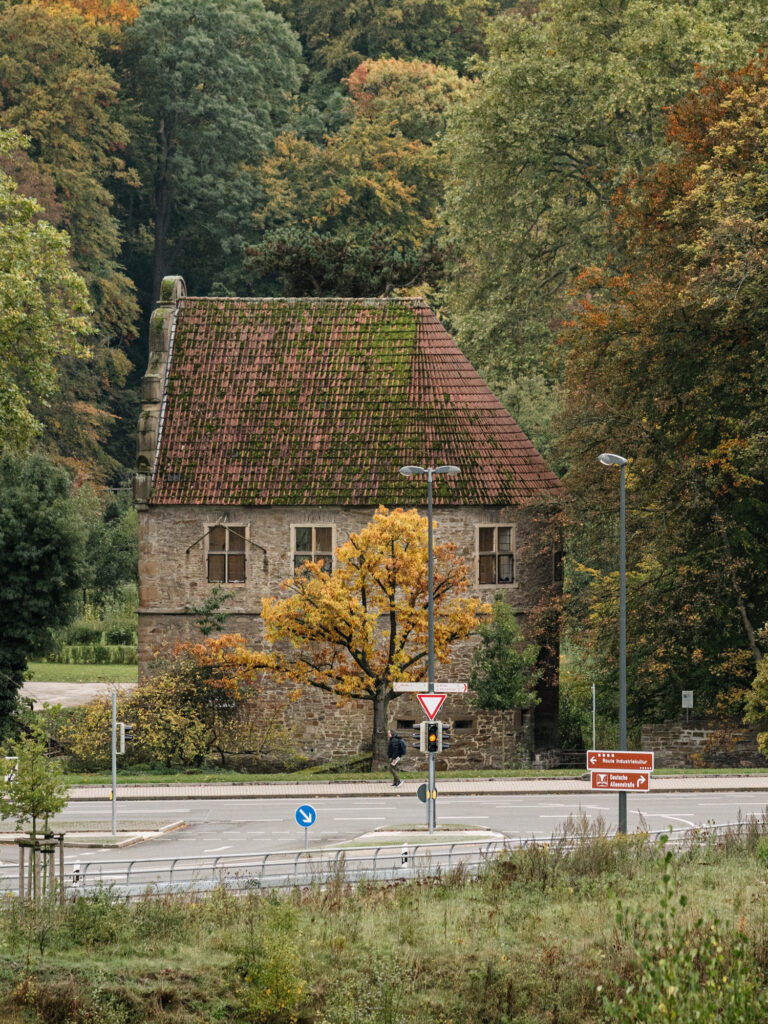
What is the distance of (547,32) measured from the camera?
A: 55.4m

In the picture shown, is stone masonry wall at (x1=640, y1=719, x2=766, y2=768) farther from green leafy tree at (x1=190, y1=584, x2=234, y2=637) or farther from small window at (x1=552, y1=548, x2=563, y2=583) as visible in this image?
green leafy tree at (x1=190, y1=584, x2=234, y2=637)

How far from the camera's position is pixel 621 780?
28.9 m

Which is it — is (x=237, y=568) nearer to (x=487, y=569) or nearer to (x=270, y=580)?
(x=270, y=580)

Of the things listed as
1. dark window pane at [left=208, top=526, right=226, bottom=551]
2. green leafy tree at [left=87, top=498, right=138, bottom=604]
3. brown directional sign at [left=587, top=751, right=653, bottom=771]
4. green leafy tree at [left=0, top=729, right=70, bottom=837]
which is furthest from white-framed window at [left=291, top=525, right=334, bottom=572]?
green leafy tree at [left=0, top=729, right=70, bottom=837]

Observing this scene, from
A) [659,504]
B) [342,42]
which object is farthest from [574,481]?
[342,42]

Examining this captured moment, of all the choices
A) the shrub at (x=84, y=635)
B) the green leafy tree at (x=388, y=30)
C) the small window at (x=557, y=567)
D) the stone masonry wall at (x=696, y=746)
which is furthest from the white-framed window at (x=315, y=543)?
the green leafy tree at (x=388, y=30)

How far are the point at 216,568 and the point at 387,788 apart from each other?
9.49 m

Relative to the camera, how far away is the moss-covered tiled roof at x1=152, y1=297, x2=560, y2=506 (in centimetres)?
4581

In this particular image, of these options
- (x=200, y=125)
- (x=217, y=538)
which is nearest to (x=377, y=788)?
(x=217, y=538)

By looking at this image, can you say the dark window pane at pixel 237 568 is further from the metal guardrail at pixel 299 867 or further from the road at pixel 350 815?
the metal guardrail at pixel 299 867

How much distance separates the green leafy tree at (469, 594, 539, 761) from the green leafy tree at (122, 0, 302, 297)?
4117 cm

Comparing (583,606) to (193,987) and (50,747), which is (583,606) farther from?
(193,987)

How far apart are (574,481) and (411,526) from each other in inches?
190

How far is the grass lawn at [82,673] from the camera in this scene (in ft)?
183
